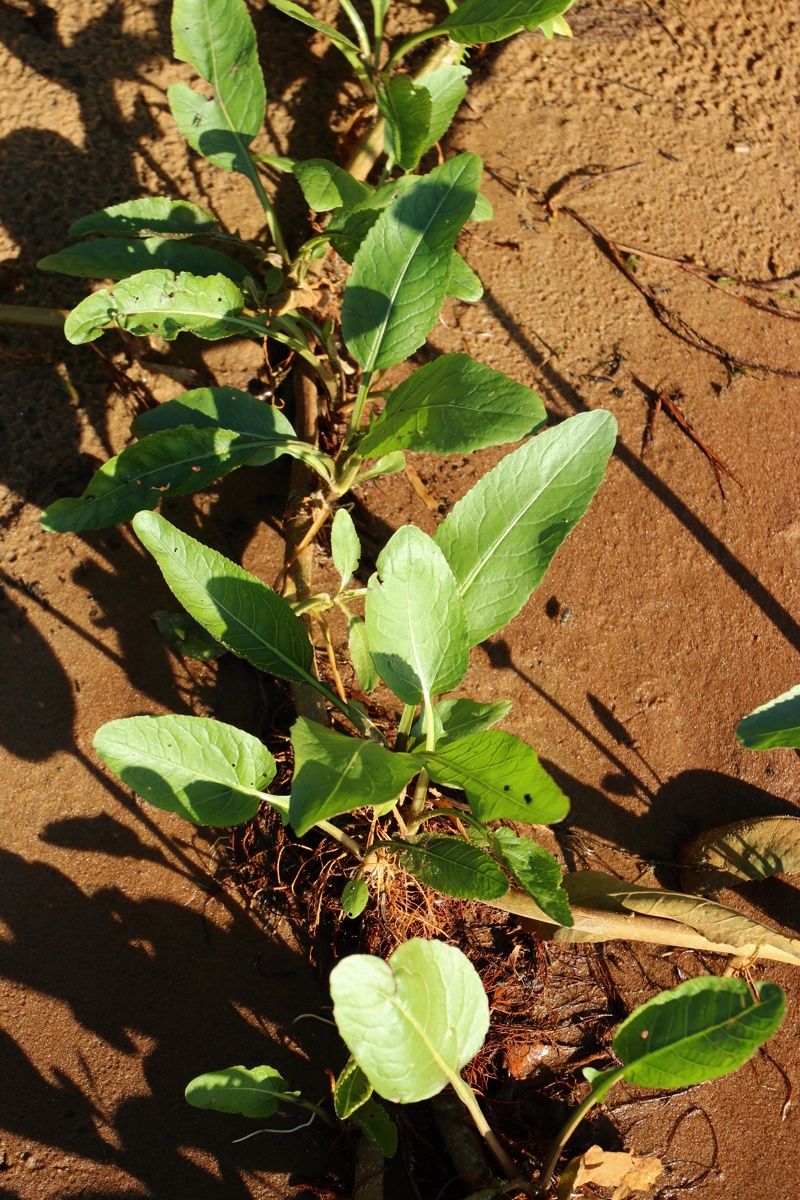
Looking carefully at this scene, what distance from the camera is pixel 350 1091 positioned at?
1.40 m

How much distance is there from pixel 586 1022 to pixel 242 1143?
0.65 meters

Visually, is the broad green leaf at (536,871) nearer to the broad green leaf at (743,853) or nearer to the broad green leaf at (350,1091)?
the broad green leaf at (350,1091)

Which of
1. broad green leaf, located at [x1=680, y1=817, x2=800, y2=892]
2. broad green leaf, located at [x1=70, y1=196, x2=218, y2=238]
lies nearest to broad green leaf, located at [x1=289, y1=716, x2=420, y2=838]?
broad green leaf, located at [x1=680, y1=817, x2=800, y2=892]

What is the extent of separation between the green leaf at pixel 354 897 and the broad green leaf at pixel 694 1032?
44cm

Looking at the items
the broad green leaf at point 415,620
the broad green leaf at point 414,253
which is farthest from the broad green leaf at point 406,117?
the broad green leaf at point 415,620

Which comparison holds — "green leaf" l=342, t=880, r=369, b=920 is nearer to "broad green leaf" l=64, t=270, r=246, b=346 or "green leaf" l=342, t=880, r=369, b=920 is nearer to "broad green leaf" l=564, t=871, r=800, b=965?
"broad green leaf" l=564, t=871, r=800, b=965

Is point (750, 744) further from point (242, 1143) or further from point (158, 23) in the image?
point (158, 23)

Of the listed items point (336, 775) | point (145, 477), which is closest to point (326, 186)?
point (145, 477)

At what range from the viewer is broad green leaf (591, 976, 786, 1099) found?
130 centimetres

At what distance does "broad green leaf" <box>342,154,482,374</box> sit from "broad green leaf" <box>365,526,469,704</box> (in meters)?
0.49

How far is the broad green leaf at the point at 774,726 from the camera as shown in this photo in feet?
4.89

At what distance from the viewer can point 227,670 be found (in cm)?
184

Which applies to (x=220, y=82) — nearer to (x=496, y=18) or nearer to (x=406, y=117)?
(x=406, y=117)

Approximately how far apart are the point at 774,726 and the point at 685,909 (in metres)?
0.41
